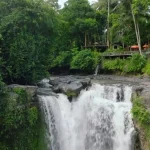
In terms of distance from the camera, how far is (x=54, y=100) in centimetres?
1413

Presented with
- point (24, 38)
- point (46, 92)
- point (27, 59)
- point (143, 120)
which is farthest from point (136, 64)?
point (143, 120)

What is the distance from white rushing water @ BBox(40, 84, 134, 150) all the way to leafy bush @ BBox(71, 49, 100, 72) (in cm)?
1437

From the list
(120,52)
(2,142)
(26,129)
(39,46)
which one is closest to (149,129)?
(26,129)

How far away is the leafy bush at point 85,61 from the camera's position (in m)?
29.1

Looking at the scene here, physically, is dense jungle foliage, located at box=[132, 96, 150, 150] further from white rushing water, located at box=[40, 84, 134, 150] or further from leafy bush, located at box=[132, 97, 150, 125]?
white rushing water, located at box=[40, 84, 134, 150]

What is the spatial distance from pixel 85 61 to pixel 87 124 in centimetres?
1549

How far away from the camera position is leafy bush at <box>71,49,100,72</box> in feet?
95.3

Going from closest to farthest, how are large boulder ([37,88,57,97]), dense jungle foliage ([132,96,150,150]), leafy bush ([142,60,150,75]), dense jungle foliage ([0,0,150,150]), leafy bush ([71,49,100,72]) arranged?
1. dense jungle foliage ([0,0,150,150])
2. dense jungle foliage ([132,96,150,150])
3. large boulder ([37,88,57,97])
4. leafy bush ([142,60,150,75])
5. leafy bush ([71,49,100,72])

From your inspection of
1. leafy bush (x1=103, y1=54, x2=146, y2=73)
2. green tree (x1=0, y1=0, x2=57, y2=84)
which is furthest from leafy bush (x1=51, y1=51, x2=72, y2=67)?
green tree (x1=0, y1=0, x2=57, y2=84)

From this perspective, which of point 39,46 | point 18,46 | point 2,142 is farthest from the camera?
point 39,46

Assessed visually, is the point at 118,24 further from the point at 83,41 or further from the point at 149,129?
the point at 149,129

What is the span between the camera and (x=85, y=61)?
2911 centimetres

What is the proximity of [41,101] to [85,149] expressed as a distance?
3320mm

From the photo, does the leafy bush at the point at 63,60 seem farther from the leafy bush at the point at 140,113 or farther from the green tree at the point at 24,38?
the leafy bush at the point at 140,113
